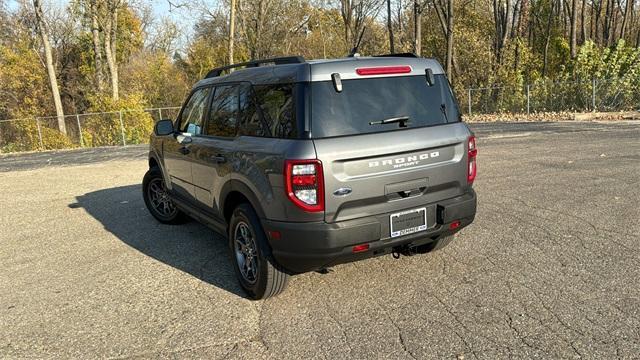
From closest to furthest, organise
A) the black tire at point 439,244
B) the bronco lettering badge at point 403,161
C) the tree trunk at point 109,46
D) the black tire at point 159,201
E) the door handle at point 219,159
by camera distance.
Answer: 1. the bronco lettering badge at point 403,161
2. the door handle at point 219,159
3. the black tire at point 439,244
4. the black tire at point 159,201
5. the tree trunk at point 109,46

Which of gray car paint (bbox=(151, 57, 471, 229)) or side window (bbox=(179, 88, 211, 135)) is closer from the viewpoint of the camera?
gray car paint (bbox=(151, 57, 471, 229))

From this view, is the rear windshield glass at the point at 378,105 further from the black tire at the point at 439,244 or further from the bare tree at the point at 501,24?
the bare tree at the point at 501,24

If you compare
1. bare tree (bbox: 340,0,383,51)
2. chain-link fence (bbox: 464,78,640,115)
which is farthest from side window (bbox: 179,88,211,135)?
bare tree (bbox: 340,0,383,51)

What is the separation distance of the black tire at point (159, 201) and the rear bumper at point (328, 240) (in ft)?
10.4

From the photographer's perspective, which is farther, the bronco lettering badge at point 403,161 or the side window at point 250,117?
the side window at point 250,117

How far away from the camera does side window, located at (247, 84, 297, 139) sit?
354 centimetres

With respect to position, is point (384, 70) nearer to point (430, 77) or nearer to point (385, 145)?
point (430, 77)

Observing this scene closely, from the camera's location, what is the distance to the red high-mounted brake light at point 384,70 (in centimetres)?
366

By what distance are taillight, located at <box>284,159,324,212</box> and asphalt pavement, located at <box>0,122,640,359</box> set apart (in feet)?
2.98

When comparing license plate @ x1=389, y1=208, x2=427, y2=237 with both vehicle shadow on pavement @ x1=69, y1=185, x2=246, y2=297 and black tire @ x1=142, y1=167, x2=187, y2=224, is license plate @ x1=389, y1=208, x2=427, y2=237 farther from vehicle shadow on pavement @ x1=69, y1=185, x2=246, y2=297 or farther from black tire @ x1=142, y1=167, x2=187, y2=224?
black tire @ x1=142, y1=167, x2=187, y2=224

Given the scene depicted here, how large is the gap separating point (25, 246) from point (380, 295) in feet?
15.4

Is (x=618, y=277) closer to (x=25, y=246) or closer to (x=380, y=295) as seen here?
(x=380, y=295)

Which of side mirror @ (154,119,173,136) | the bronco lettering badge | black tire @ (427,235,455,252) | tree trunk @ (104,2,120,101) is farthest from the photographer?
tree trunk @ (104,2,120,101)

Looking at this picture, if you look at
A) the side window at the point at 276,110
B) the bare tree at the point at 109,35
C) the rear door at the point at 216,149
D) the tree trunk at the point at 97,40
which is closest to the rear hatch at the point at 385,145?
the side window at the point at 276,110
